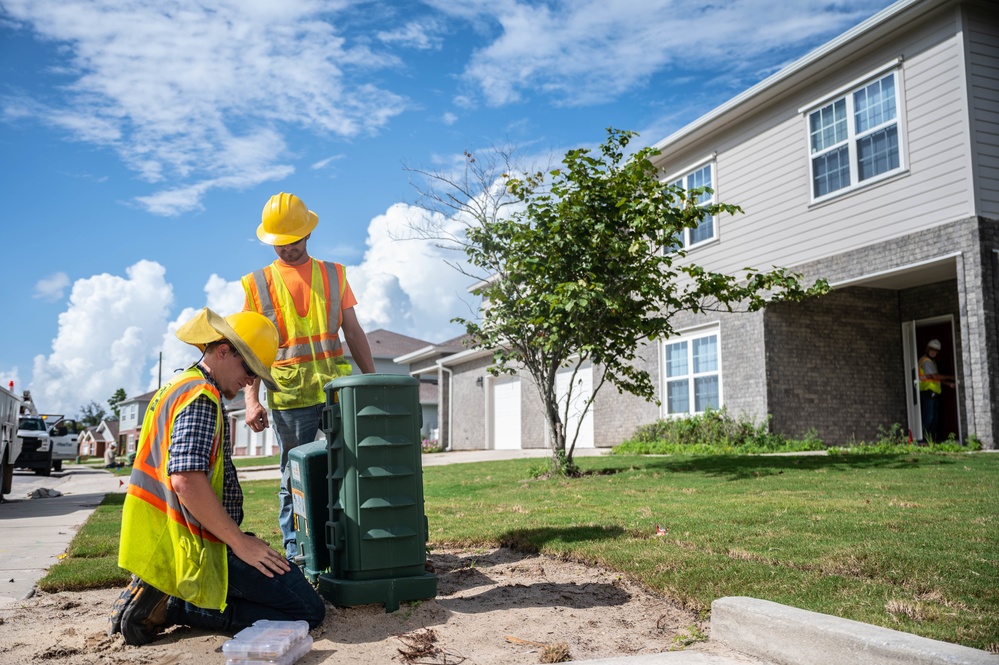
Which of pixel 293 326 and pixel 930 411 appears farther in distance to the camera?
pixel 930 411

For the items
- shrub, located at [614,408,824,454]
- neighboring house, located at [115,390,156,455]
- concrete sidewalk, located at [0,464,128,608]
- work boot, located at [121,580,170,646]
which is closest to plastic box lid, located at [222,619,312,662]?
work boot, located at [121,580,170,646]

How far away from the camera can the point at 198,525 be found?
3287 mm

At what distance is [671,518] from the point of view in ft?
19.9

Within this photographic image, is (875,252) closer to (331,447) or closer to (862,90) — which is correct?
(862,90)

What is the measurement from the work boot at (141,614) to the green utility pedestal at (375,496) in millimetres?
771

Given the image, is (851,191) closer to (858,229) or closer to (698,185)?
(858,229)

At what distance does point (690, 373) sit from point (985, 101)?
723cm

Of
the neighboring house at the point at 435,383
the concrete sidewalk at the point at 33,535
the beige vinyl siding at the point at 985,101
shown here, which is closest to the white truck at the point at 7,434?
the concrete sidewalk at the point at 33,535

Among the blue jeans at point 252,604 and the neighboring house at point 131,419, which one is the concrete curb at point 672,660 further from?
the neighboring house at point 131,419

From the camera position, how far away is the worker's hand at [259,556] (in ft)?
10.7

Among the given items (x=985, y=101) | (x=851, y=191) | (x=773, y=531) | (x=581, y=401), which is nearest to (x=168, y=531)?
(x=773, y=531)

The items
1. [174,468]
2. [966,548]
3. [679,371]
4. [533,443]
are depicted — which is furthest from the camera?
[533,443]

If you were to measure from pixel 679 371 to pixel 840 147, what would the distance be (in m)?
5.59

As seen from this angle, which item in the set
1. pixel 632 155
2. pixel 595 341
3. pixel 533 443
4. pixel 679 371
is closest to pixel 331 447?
pixel 595 341
